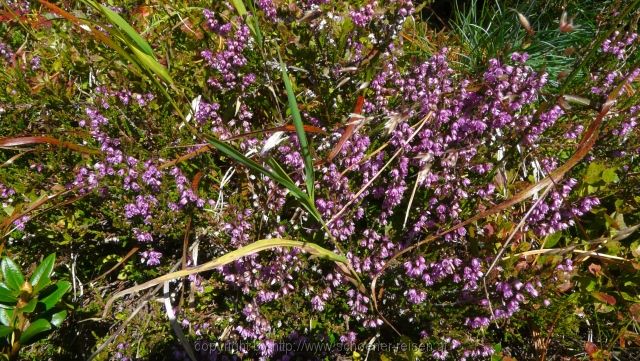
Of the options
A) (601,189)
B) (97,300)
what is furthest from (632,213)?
(97,300)

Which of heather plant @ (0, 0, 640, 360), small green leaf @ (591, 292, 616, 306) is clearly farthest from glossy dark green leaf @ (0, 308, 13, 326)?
small green leaf @ (591, 292, 616, 306)

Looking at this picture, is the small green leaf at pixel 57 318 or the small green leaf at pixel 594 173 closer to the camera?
the small green leaf at pixel 57 318

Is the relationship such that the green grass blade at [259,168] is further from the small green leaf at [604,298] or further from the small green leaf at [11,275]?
the small green leaf at [604,298]

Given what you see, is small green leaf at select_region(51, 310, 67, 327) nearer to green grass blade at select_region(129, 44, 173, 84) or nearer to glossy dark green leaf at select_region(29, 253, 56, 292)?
glossy dark green leaf at select_region(29, 253, 56, 292)

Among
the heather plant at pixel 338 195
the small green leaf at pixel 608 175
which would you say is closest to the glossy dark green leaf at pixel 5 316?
the heather plant at pixel 338 195

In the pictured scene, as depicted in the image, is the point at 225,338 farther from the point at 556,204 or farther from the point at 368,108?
the point at 556,204
